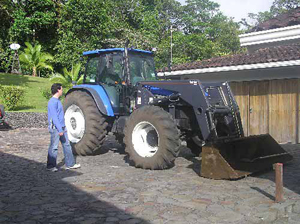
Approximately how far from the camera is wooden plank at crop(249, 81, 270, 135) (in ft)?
41.8

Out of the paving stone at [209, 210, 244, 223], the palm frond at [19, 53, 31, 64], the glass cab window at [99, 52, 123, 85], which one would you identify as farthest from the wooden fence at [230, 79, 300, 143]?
the palm frond at [19, 53, 31, 64]

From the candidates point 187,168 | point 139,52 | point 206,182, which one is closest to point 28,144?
point 139,52

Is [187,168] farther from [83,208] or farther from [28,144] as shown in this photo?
[28,144]

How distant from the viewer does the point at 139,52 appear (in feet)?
30.2

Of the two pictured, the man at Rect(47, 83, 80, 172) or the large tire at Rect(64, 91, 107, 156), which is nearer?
the man at Rect(47, 83, 80, 172)

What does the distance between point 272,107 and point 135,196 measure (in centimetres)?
851

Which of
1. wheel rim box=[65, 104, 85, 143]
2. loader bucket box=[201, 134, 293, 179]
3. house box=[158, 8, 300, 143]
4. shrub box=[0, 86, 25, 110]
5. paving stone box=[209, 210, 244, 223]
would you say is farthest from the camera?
shrub box=[0, 86, 25, 110]

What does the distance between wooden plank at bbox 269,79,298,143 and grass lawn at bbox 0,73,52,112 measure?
11.1 meters

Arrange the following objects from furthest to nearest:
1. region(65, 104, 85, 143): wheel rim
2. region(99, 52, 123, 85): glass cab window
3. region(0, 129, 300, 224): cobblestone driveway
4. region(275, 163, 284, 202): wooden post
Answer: region(65, 104, 85, 143): wheel rim → region(99, 52, 123, 85): glass cab window → region(275, 163, 284, 202): wooden post → region(0, 129, 300, 224): cobblestone driveway

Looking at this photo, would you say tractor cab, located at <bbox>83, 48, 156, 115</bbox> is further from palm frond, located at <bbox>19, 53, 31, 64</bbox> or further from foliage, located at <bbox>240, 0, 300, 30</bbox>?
foliage, located at <bbox>240, 0, 300, 30</bbox>

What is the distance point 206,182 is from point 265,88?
728cm

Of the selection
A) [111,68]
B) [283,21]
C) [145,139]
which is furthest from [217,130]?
[283,21]

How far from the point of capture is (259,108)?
12.9 meters

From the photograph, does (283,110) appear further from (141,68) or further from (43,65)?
(43,65)
